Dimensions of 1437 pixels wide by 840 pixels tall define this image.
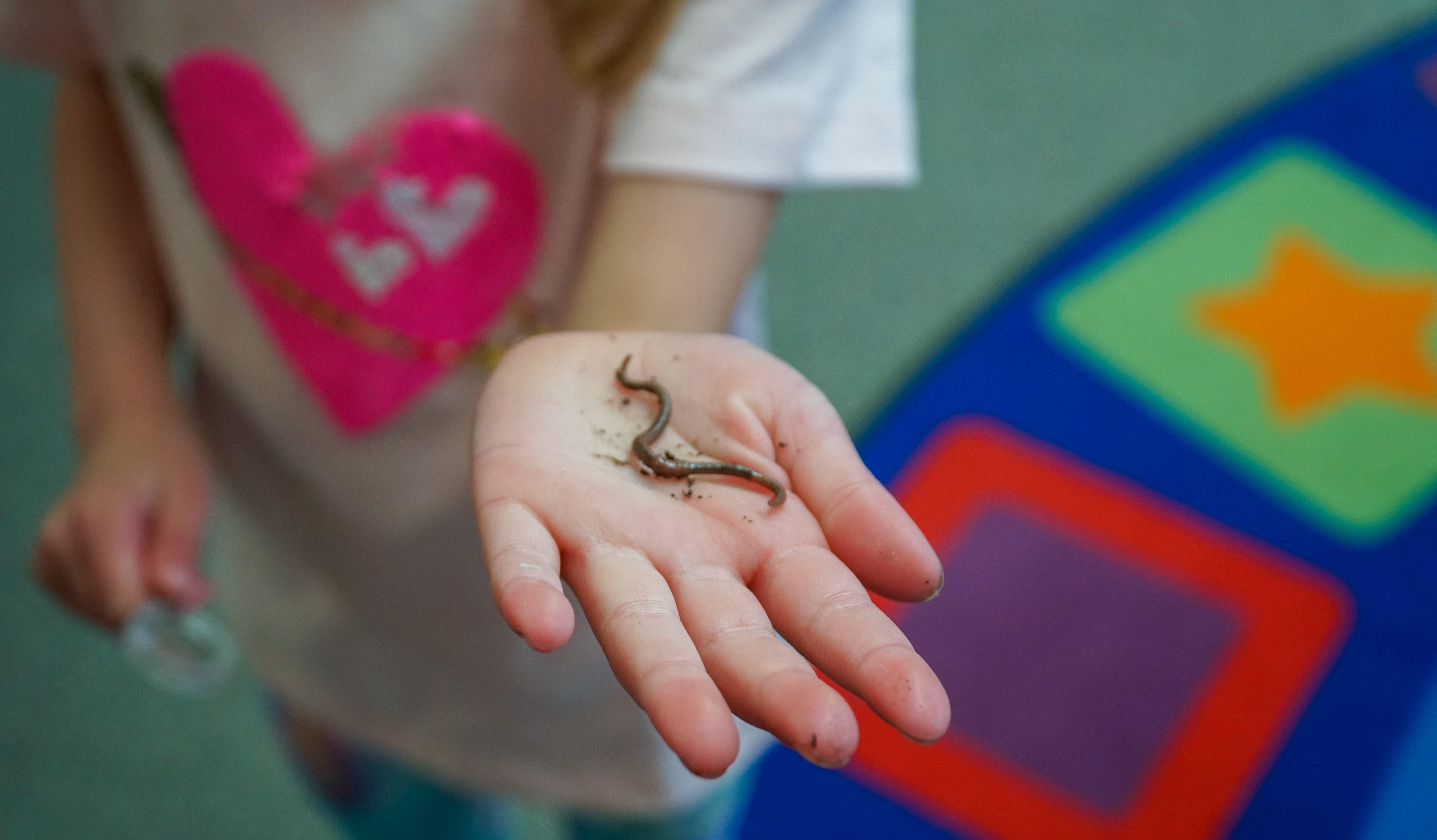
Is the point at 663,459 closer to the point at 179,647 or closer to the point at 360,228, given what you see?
the point at 360,228

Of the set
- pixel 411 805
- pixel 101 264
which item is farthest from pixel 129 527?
pixel 411 805

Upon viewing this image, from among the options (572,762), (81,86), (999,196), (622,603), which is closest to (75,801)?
(572,762)

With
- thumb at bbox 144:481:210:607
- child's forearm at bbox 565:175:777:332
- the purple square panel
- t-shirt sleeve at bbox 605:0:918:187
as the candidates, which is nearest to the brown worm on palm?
child's forearm at bbox 565:175:777:332

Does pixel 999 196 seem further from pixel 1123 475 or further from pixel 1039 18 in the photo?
pixel 1123 475

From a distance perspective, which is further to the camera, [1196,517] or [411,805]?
[1196,517]

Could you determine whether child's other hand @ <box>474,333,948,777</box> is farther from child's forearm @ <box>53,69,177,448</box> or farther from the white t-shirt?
child's forearm @ <box>53,69,177,448</box>

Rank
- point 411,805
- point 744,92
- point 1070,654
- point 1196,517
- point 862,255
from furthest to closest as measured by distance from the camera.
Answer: point 862,255 < point 1196,517 < point 1070,654 < point 411,805 < point 744,92
